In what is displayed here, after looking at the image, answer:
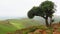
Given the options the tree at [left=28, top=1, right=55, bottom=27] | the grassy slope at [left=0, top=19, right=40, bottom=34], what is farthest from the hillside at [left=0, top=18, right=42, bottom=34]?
the tree at [left=28, top=1, right=55, bottom=27]

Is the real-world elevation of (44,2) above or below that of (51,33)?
above

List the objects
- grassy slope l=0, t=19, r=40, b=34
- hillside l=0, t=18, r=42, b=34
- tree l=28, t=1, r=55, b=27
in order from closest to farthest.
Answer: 1. tree l=28, t=1, r=55, b=27
2. grassy slope l=0, t=19, r=40, b=34
3. hillside l=0, t=18, r=42, b=34

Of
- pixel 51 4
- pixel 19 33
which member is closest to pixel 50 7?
pixel 51 4

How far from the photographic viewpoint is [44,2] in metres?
54.1

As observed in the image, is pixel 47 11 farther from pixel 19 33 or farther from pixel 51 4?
pixel 19 33

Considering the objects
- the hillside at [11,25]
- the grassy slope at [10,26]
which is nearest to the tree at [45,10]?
the grassy slope at [10,26]

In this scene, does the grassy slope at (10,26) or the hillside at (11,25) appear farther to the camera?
the hillside at (11,25)

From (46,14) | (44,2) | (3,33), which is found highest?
(44,2)

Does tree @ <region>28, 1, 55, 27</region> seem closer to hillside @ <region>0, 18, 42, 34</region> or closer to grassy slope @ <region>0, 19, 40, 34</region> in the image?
grassy slope @ <region>0, 19, 40, 34</region>

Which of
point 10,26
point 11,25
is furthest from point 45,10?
point 11,25

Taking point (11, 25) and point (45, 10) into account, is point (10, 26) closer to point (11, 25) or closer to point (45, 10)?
point (11, 25)

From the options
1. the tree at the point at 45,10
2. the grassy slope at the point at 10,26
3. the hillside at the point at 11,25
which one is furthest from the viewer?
the hillside at the point at 11,25

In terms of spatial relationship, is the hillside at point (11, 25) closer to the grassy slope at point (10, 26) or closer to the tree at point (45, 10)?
the grassy slope at point (10, 26)

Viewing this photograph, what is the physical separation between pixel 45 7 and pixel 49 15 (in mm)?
2874
